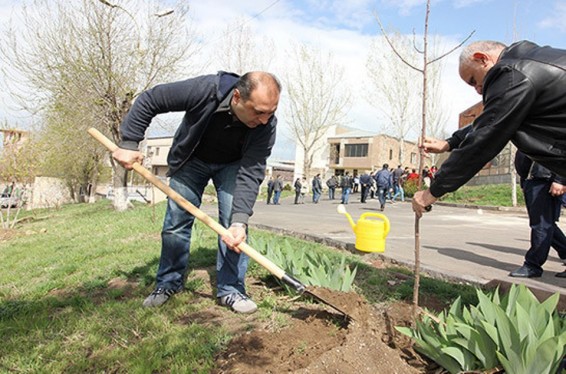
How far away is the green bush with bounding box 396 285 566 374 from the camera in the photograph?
1.54m

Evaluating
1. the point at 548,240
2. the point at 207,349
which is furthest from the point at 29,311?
the point at 548,240

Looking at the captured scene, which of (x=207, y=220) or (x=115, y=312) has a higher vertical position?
(x=207, y=220)

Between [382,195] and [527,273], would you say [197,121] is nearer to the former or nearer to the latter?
[527,273]

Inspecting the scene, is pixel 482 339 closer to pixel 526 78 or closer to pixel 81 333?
pixel 526 78

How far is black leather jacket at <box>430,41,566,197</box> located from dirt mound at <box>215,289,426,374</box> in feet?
3.38

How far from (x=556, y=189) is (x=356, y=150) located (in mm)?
50976

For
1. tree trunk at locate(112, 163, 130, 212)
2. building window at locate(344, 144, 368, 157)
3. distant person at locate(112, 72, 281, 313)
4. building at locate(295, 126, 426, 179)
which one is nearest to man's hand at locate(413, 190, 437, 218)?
distant person at locate(112, 72, 281, 313)

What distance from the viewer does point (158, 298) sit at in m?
3.02

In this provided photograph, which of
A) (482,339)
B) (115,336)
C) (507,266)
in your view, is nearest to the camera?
(482,339)

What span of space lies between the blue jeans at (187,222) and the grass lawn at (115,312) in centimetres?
22

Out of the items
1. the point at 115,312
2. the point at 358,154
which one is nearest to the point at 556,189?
the point at 115,312

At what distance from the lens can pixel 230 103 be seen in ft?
9.27

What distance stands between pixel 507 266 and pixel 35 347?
203 inches

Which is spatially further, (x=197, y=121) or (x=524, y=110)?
(x=197, y=121)
